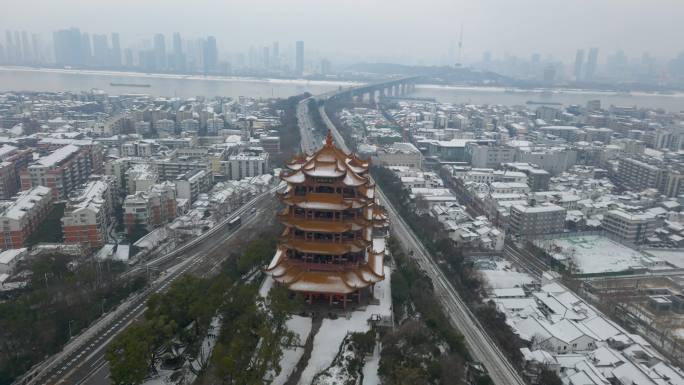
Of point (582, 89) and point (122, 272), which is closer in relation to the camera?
point (122, 272)

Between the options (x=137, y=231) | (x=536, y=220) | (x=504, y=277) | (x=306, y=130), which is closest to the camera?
(x=504, y=277)

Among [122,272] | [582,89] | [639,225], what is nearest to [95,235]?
[122,272]

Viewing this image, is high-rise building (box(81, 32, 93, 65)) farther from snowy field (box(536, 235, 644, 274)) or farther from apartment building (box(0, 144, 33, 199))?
snowy field (box(536, 235, 644, 274))

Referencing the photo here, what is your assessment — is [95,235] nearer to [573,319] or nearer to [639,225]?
[573,319]

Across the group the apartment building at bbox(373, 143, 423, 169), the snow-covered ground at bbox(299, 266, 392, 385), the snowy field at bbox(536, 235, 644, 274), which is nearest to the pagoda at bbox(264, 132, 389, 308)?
the snow-covered ground at bbox(299, 266, 392, 385)

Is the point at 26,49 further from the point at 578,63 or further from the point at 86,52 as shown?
the point at 578,63

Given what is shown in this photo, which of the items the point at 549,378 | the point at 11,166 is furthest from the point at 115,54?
the point at 549,378

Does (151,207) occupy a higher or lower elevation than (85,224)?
lower

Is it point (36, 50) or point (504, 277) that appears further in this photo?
point (36, 50)
